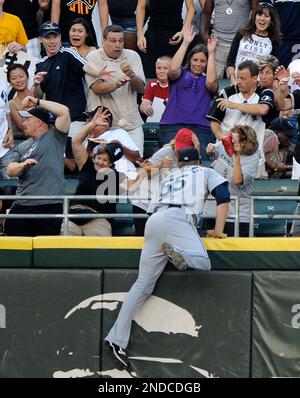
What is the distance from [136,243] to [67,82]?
110 inches

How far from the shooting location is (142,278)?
13.5 meters

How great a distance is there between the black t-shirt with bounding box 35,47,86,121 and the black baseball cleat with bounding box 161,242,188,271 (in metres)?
2.87

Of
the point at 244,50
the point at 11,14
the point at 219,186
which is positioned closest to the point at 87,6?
the point at 11,14

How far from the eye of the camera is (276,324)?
13664mm

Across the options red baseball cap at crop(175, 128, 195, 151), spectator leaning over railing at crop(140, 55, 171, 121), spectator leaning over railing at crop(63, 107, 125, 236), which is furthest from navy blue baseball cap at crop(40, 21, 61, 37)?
red baseball cap at crop(175, 128, 195, 151)

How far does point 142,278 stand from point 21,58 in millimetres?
4129

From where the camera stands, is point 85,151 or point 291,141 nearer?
point 85,151

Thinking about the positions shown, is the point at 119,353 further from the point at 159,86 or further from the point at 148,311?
the point at 159,86

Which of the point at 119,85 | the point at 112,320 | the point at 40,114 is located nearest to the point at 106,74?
the point at 119,85

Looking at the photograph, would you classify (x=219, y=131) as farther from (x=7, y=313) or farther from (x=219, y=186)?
(x=7, y=313)

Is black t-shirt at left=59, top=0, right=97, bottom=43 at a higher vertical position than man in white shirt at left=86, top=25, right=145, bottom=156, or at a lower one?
higher

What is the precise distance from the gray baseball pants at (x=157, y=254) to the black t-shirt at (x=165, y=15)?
4212mm

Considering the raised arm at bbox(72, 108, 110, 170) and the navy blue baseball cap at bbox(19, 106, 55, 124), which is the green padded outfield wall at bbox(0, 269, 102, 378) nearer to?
the raised arm at bbox(72, 108, 110, 170)

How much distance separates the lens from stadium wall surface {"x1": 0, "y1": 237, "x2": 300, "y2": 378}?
537 inches
